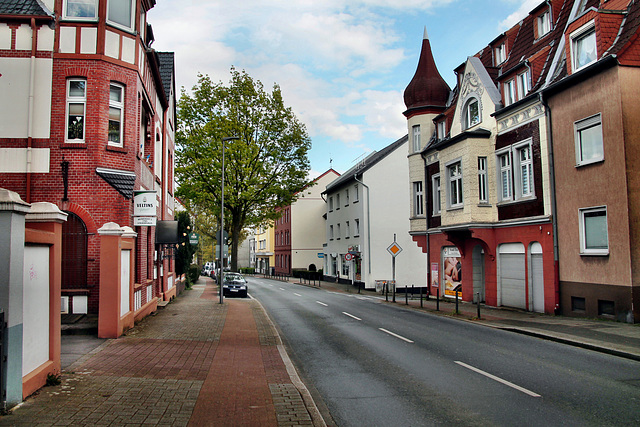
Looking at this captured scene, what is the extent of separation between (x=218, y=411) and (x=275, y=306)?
16516 millimetres

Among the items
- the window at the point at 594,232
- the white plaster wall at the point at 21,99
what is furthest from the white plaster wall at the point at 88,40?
the window at the point at 594,232

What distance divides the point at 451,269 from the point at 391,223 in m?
13.0

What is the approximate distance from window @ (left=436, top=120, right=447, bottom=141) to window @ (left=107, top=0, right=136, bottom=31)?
56.2ft

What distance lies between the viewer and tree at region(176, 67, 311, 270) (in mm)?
31375

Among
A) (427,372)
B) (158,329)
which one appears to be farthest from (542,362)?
(158,329)

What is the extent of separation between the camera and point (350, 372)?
8.93 meters

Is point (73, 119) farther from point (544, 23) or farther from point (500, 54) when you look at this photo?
point (500, 54)

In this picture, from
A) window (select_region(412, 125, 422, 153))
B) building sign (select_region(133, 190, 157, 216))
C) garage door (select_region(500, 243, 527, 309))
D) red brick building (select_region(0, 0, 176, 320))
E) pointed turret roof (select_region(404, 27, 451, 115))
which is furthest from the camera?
window (select_region(412, 125, 422, 153))

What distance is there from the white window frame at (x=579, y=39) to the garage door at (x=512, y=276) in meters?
6.84

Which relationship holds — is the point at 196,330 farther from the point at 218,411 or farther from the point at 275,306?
the point at 275,306

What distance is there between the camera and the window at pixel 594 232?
14.9 meters

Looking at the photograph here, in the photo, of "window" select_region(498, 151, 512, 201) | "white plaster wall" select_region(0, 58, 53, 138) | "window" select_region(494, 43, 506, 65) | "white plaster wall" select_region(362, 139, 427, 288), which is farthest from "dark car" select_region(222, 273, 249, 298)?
"window" select_region(494, 43, 506, 65)

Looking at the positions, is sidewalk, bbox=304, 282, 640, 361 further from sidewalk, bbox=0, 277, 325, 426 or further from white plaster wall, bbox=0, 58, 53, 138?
white plaster wall, bbox=0, 58, 53, 138

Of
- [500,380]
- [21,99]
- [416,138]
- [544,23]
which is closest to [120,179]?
[21,99]
